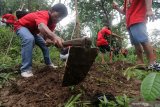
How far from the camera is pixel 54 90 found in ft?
11.7

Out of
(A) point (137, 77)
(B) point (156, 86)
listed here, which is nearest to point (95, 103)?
(A) point (137, 77)

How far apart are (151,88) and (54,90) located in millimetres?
2522

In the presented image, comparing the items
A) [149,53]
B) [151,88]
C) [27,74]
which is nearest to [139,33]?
[149,53]

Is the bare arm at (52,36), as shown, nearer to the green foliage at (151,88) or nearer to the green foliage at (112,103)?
the green foliage at (112,103)

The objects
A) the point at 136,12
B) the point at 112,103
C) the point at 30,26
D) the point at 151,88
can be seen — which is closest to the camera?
the point at 151,88

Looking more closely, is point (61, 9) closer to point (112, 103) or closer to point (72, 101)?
point (72, 101)

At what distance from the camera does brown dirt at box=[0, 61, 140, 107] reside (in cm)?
329

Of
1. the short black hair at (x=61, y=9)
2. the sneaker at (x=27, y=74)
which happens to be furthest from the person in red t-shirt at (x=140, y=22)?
the sneaker at (x=27, y=74)

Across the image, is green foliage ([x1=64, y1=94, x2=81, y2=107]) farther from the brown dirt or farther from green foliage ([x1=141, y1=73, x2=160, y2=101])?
green foliage ([x1=141, y1=73, x2=160, y2=101])

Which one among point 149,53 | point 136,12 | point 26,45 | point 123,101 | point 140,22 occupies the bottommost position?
point 123,101

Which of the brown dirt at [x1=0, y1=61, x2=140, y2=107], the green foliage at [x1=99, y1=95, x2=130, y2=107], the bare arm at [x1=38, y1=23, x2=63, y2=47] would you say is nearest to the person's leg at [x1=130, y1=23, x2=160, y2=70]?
the brown dirt at [x1=0, y1=61, x2=140, y2=107]

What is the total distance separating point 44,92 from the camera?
3.55 m

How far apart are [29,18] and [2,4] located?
19.5 metres

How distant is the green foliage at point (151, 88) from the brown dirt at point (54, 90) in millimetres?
2016
